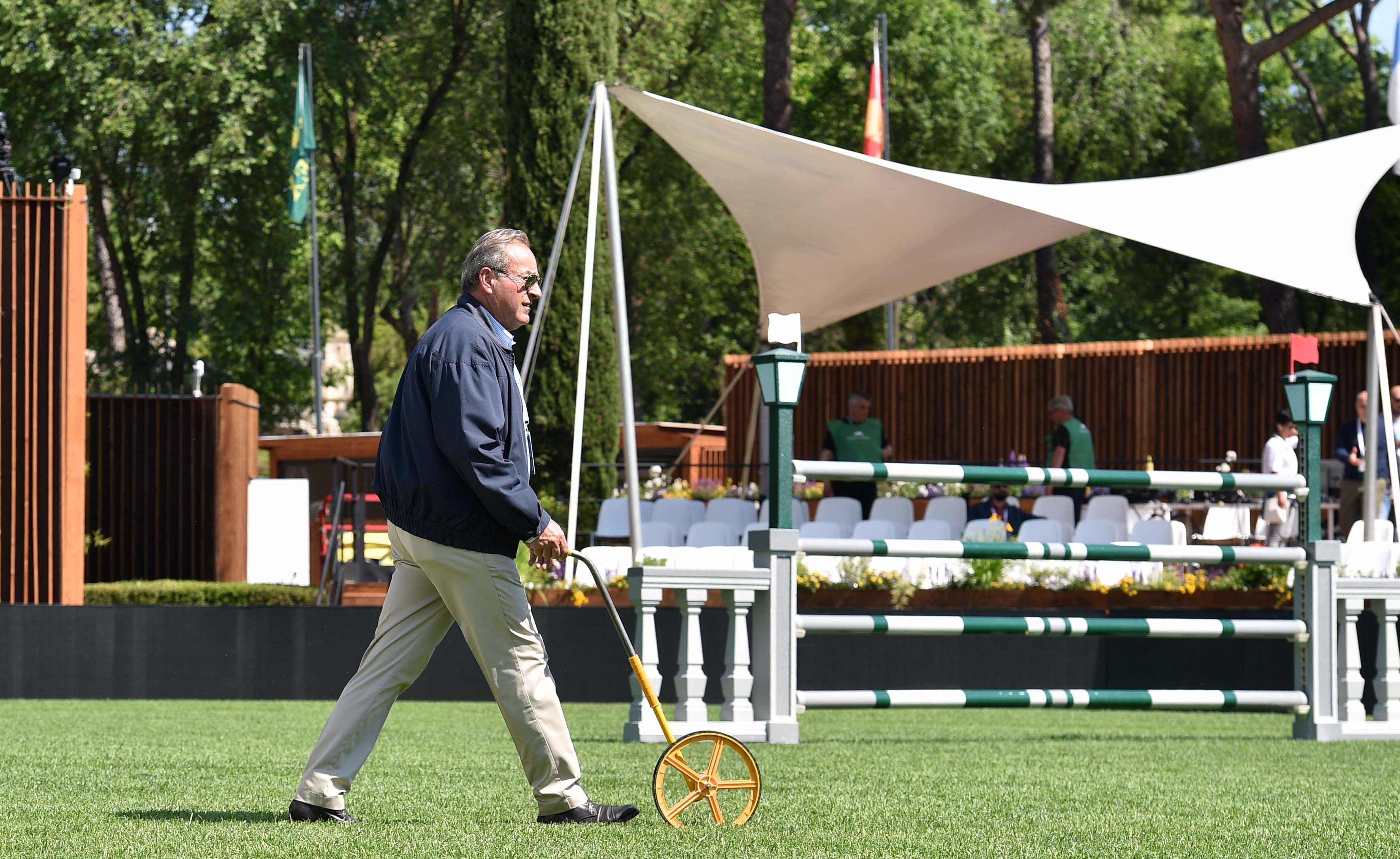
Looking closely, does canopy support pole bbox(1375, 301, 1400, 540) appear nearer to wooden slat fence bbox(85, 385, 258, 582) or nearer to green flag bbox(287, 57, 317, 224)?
wooden slat fence bbox(85, 385, 258, 582)

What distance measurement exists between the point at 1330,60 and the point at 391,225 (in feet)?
65.2

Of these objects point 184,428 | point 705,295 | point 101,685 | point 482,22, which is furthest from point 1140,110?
point 101,685

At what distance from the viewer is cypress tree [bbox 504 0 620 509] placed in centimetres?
1565

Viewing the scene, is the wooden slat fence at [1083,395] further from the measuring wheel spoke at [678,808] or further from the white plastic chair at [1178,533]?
the measuring wheel spoke at [678,808]

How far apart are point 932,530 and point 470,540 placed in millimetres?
9026

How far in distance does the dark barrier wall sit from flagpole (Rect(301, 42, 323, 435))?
54.7 ft

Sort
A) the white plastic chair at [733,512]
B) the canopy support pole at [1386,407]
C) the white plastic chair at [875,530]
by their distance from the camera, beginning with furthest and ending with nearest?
the white plastic chair at [733,512] → the white plastic chair at [875,530] → the canopy support pole at [1386,407]

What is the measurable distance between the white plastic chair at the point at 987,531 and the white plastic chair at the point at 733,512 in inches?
97.7

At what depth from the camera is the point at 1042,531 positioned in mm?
11906

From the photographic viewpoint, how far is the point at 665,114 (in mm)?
11359

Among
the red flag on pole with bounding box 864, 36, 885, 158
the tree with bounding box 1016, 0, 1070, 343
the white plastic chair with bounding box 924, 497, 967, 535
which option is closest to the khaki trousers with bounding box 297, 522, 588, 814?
the white plastic chair with bounding box 924, 497, 967, 535

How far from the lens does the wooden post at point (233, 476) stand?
16359mm

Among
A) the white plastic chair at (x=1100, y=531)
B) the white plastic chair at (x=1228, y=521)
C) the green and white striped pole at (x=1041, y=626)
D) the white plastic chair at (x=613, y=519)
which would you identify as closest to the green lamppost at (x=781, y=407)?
the green and white striped pole at (x=1041, y=626)

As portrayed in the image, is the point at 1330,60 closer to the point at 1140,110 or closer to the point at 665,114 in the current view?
the point at 1140,110
